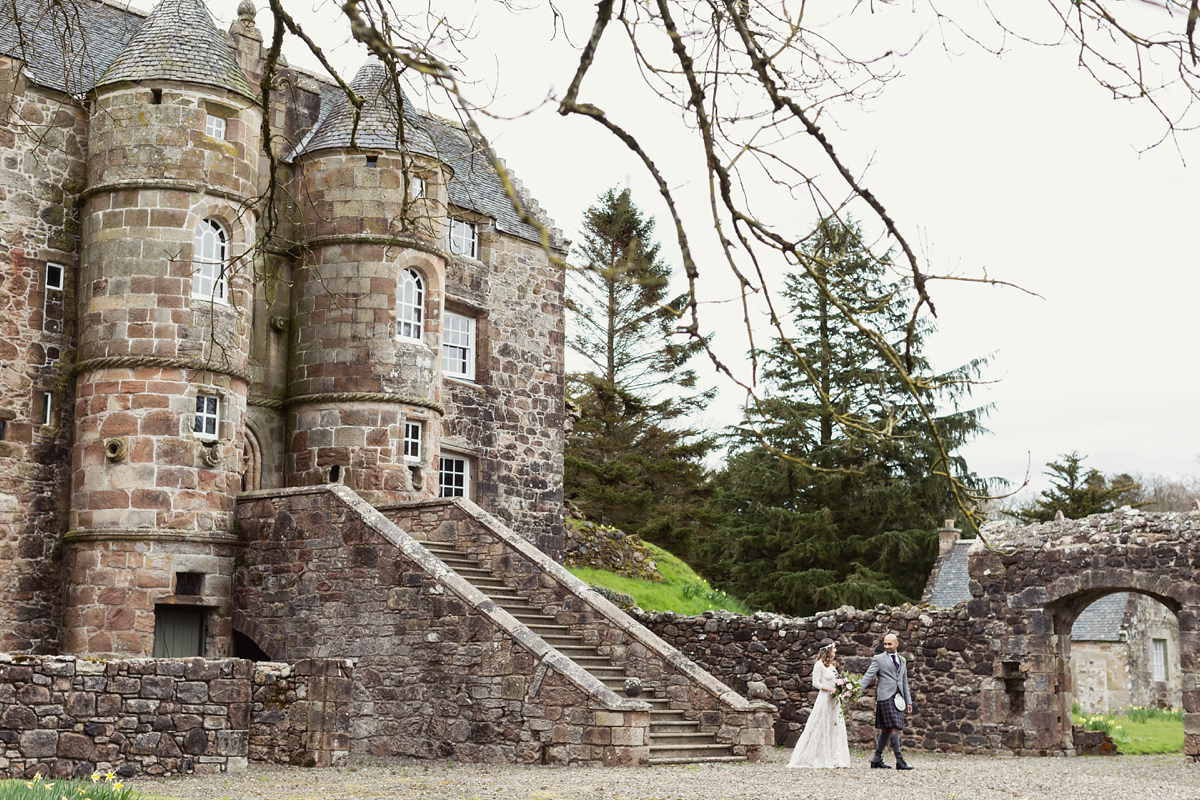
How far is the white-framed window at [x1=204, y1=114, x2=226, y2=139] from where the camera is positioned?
18.6 metres

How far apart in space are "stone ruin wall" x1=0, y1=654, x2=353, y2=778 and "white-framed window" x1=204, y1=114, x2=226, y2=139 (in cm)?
904

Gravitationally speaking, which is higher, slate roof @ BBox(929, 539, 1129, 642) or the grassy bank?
slate roof @ BBox(929, 539, 1129, 642)

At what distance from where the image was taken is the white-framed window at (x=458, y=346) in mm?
23812

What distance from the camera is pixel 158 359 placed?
1786cm

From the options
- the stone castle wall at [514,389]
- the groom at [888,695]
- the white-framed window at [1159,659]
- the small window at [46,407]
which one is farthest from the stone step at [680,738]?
the white-framed window at [1159,659]

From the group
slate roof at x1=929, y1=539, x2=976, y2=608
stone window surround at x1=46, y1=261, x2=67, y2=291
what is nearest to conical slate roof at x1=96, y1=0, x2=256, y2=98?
stone window surround at x1=46, y1=261, x2=67, y2=291

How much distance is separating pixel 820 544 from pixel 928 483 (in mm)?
3141

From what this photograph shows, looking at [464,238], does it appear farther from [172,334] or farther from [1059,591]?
[1059,591]

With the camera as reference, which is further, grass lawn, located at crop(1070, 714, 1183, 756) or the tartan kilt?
grass lawn, located at crop(1070, 714, 1183, 756)

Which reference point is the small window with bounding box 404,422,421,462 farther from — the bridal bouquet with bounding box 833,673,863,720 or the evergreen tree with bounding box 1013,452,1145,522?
the evergreen tree with bounding box 1013,452,1145,522

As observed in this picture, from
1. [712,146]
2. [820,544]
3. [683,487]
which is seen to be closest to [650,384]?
[683,487]

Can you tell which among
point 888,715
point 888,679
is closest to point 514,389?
point 888,679

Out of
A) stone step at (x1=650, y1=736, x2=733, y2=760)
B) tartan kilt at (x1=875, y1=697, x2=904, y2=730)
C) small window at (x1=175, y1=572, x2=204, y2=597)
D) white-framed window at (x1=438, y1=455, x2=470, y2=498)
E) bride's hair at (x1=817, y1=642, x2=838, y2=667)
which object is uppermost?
white-framed window at (x1=438, y1=455, x2=470, y2=498)

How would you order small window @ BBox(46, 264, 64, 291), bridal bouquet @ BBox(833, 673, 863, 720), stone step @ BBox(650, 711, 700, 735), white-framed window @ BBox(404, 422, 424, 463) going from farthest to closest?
white-framed window @ BBox(404, 422, 424, 463)
small window @ BBox(46, 264, 64, 291)
stone step @ BBox(650, 711, 700, 735)
bridal bouquet @ BBox(833, 673, 863, 720)
